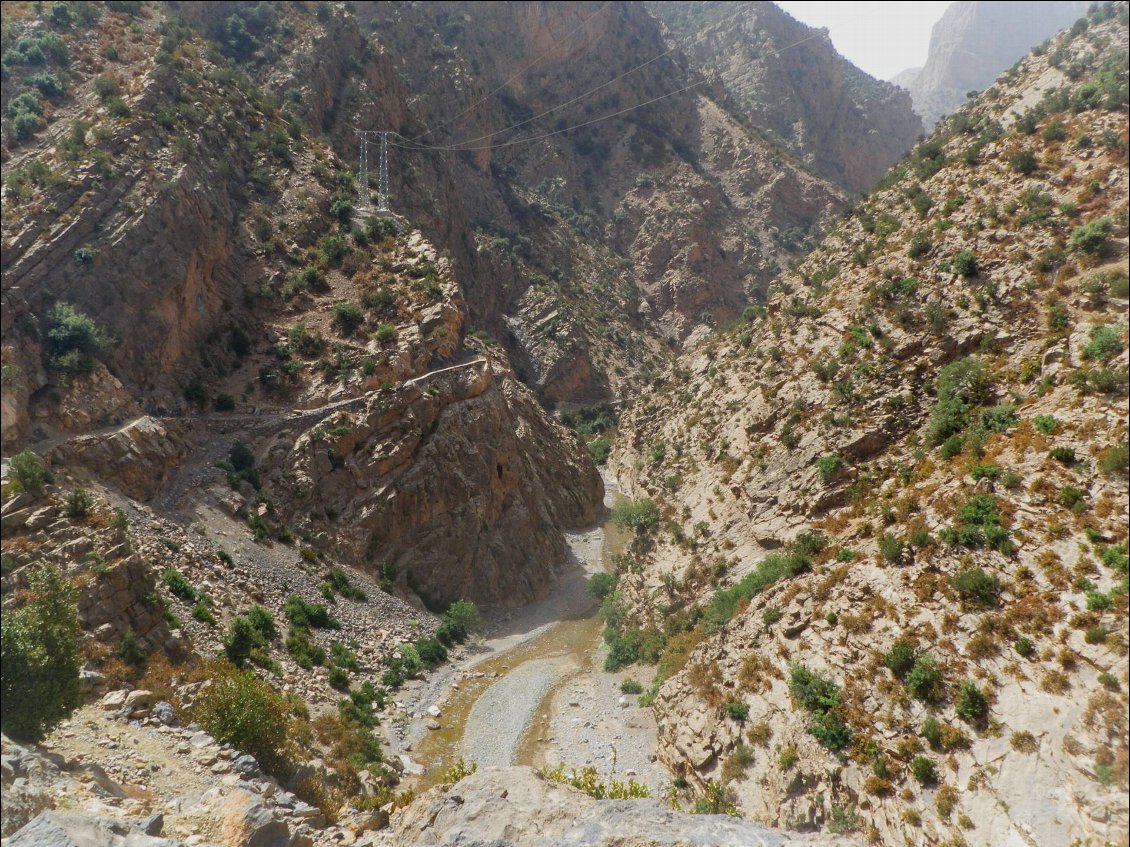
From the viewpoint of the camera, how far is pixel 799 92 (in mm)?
128375

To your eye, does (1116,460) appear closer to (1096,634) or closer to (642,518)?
(1096,634)

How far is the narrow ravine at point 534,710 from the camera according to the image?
2361cm

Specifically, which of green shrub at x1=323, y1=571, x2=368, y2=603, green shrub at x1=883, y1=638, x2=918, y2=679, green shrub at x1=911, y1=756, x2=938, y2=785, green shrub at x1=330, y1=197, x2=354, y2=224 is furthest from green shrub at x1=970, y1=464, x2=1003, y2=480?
green shrub at x1=330, y1=197, x2=354, y2=224

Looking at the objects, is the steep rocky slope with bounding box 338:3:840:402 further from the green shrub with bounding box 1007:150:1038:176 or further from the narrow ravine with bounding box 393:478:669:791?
the green shrub with bounding box 1007:150:1038:176

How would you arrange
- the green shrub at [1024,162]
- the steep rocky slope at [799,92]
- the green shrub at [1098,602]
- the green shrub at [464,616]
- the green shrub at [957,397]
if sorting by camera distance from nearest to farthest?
the green shrub at [1098,602], the green shrub at [957,397], the green shrub at [1024,162], the green shrub at [464,616], the steep rocky slope at [799,92]

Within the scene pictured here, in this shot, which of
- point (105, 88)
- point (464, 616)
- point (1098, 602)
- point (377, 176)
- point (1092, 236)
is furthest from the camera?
point (377, 176)

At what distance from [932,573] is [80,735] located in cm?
2148

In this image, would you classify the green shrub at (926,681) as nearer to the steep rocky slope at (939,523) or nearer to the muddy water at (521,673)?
the steep rocky slope at (939,523)

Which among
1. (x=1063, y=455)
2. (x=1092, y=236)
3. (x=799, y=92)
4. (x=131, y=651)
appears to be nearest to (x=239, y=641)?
(x=131, y=651)

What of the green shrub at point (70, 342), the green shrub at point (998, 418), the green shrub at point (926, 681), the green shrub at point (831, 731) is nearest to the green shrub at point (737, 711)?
the green shrub at point (831, 731)

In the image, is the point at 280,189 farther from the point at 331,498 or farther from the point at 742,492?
the point at 742,492

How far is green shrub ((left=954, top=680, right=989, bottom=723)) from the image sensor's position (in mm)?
14578

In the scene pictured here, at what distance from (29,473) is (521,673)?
21.2 metres

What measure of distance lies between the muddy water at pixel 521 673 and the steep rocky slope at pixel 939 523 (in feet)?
10.7
